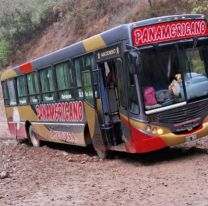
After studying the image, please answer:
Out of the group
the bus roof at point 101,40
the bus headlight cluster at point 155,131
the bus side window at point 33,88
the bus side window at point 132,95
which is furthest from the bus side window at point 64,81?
the bus headlight cluster at point 155,131

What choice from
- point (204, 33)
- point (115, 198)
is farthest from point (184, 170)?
point (204, 33)

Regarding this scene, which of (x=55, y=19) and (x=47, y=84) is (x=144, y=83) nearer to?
(x=47, y=84)

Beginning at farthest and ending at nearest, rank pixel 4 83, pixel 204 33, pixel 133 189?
pixel 4 83, pixel 204 33, pixel 133 189

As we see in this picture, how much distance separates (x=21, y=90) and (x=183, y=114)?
8.68 meters

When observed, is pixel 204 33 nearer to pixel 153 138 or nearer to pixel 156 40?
pixel 156 40

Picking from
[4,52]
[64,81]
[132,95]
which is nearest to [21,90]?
[64,81]

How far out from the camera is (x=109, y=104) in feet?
41.2

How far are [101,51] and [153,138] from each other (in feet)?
7.83

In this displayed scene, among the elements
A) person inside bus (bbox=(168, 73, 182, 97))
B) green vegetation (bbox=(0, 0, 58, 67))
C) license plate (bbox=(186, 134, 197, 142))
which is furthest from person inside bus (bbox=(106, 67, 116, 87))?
green vegetation (bbox=(0, 0, 58, 67))

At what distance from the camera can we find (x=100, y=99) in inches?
498

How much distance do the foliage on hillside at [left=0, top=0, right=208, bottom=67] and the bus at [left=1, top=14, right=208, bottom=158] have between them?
17.8m

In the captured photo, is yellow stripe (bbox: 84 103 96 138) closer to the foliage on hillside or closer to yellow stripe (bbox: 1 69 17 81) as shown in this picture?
yellow stripe (bbox: 1 69 17 81)

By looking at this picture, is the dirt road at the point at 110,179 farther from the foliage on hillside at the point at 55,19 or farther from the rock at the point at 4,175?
the foliage on hillside at the point at 55,19

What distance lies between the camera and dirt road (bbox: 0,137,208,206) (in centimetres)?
875
